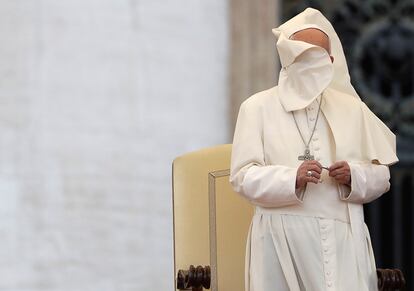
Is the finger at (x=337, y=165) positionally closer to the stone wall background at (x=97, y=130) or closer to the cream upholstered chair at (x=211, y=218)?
the cream upholstered chair at (x=211, y=218)

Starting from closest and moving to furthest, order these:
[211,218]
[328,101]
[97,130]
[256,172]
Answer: [256,172]
[328,101]
[211,218]
[97,130]

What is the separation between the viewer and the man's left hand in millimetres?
3879

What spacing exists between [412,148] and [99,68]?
7.14ft

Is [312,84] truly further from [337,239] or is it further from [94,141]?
[94,141]

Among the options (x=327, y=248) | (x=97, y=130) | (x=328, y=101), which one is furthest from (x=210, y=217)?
(x=97, y=130)

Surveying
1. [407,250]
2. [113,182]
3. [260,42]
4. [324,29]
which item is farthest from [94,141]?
[324,29]

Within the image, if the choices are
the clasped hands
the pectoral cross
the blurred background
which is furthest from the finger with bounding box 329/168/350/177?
the blurred background

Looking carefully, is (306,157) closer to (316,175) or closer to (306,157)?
(306,157)

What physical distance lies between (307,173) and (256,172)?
0.58 feet

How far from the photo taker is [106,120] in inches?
294

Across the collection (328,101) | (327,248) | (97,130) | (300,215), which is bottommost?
(327,248)

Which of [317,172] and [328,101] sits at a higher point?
[328,101]

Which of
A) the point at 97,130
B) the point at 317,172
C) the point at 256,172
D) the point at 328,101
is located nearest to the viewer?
the point at 317,172

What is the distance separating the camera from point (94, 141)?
7.43m
